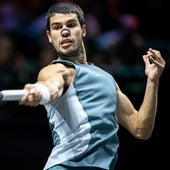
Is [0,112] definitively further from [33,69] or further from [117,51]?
[117,51]

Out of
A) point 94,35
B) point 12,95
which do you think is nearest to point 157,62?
point 12,95

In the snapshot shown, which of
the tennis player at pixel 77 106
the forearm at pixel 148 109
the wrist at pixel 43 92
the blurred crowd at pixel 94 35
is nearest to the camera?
the wrist at pixel 43 92

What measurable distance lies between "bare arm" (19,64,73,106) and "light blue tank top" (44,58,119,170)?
0.05 m

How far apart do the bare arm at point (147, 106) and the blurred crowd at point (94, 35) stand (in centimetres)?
179

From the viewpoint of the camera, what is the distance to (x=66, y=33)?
140 inches

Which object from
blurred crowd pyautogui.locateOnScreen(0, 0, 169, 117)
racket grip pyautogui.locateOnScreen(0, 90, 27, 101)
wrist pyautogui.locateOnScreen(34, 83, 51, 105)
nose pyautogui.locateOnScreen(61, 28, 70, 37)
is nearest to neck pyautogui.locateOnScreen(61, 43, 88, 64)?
nose pyautogui.locateOnScreen(61, 28, 70, 37)

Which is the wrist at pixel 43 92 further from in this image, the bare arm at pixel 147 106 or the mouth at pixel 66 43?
the bare arm at pixel 147 106

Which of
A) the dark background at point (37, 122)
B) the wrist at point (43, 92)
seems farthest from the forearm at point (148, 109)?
the dark background at point (37, 122)

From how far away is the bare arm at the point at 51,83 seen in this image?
2825 millimetres

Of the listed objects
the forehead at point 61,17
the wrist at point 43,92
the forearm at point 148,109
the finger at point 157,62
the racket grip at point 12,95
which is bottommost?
the forearm at point 148,109

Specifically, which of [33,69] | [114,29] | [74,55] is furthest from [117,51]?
[74,55]

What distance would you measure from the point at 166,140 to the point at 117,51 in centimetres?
125

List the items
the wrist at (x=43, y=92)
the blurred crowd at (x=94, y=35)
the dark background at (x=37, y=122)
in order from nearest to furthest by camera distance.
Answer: the wrist at (x=43, y=92) → the dark background at (x=37, y=122) → the blurred crowd at (x=94, y=35)

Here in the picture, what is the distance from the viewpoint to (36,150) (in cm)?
511
